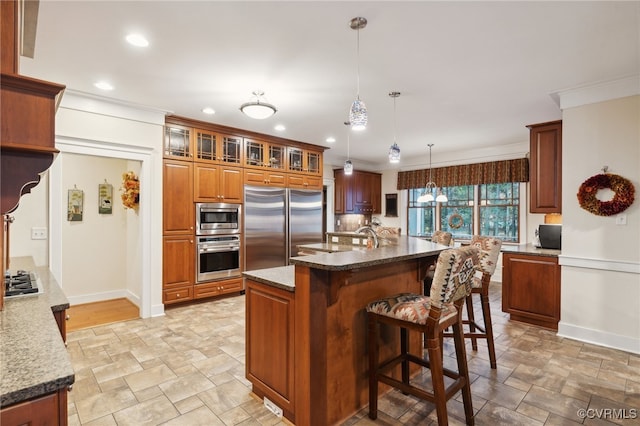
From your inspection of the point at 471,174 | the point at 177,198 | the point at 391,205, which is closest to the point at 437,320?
the point at 177,198

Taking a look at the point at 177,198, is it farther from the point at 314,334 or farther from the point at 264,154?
the point at 314,334

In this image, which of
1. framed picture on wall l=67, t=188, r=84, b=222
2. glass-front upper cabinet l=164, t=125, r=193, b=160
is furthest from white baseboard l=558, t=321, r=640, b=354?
framed picture on wall l=67, t=188, r=84, b=222

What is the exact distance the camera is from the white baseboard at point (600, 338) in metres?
3.12

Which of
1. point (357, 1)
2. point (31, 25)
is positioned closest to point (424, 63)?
point (357, 1)

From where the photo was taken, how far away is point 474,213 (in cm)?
659

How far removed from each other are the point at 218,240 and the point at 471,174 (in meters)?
5.10

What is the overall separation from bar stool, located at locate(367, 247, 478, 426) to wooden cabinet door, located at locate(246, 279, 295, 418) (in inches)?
21.3

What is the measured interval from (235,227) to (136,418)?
3.02 m

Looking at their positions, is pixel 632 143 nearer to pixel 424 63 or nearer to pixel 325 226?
pixel 424 63

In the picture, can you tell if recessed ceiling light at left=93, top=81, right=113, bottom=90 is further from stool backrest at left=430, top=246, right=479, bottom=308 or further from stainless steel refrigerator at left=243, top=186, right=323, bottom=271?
stool backrest at left=430, top=246, right=479, bottom=308

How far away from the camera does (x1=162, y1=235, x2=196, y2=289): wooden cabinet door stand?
14.0 ft

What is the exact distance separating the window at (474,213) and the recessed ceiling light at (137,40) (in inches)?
243

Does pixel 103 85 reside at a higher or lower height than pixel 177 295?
higher

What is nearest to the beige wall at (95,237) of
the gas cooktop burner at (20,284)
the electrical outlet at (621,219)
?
the gas cooktop burner at (20,284)
